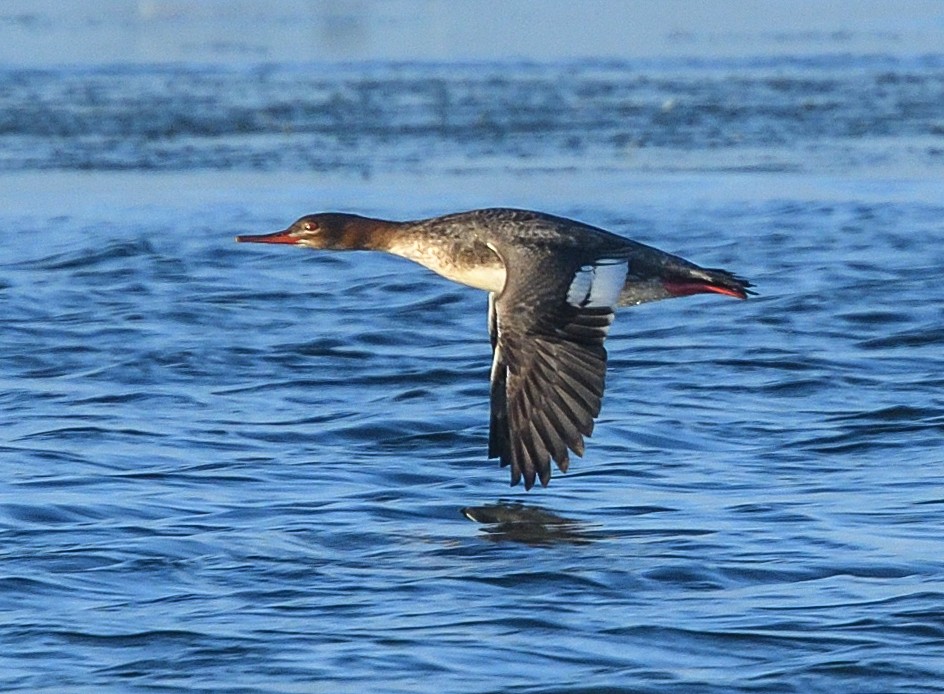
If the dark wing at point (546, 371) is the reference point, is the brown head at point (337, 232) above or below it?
above

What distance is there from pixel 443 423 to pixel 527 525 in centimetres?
174

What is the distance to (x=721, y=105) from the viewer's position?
19.4 metres

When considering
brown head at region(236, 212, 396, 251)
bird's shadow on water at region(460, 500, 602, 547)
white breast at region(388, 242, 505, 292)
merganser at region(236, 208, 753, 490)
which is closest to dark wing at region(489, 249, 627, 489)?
merganser at region(236, 208, 753, 490)

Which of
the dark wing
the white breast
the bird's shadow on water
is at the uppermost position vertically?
the white breast

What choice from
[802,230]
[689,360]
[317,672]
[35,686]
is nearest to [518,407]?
[317,672]

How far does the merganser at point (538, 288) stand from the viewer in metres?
6.79

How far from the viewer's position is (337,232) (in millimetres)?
8266

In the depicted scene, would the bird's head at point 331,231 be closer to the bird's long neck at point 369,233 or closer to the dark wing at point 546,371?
the bird's long neck at point 369,233

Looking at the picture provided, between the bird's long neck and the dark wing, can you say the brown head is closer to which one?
the bird's long neck

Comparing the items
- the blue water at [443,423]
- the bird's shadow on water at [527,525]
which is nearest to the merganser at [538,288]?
the bird's shadow on water at [527,525]

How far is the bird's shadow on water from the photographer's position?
6.86 meters

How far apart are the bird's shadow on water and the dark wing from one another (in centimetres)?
23

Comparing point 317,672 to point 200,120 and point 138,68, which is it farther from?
point 138,68

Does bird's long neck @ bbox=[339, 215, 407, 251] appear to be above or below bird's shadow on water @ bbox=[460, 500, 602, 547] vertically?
above
